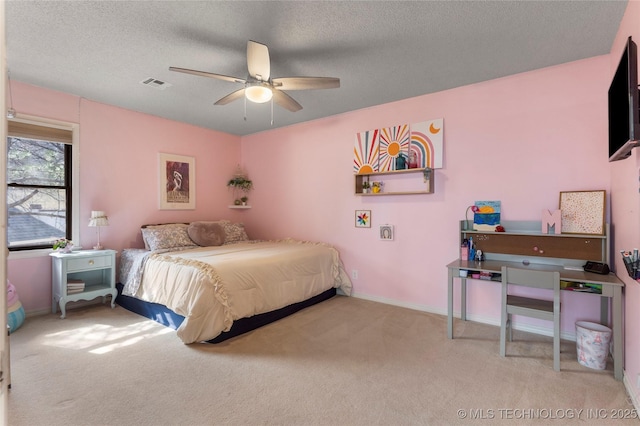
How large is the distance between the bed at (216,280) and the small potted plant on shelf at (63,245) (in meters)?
0.55

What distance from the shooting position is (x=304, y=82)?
239 cm

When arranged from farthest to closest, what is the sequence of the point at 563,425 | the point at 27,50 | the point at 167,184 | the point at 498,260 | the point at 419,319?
the point at 167,184
the point at 419,319
the point at 498,260
the point at 27,50
the point at 563,425

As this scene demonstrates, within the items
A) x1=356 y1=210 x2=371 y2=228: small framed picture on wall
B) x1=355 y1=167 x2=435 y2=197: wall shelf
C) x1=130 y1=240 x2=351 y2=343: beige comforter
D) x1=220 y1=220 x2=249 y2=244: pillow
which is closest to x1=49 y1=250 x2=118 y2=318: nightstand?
x1=130 y1=240 x2=351 y2=343: beige comforter

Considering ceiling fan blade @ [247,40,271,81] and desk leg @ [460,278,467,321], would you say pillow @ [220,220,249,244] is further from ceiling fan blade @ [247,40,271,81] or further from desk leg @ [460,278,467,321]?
desk leg @ [460,278,467,321]

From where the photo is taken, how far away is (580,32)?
2.21m

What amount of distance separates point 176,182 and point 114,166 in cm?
80

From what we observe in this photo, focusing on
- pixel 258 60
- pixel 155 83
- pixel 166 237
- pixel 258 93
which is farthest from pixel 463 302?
pixel 155 83

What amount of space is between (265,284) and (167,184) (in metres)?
2.40

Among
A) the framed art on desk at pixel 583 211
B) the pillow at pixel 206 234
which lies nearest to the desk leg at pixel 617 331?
the framed art on desk at pixel 583 211

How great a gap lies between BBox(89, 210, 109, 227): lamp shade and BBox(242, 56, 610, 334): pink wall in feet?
7.50

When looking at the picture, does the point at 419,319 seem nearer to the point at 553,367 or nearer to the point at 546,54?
the point at 553,367

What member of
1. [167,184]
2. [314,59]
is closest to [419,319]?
[314,59]

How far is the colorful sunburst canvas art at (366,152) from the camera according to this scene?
12.4 ft

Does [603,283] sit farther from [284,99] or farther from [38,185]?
[38,185]
